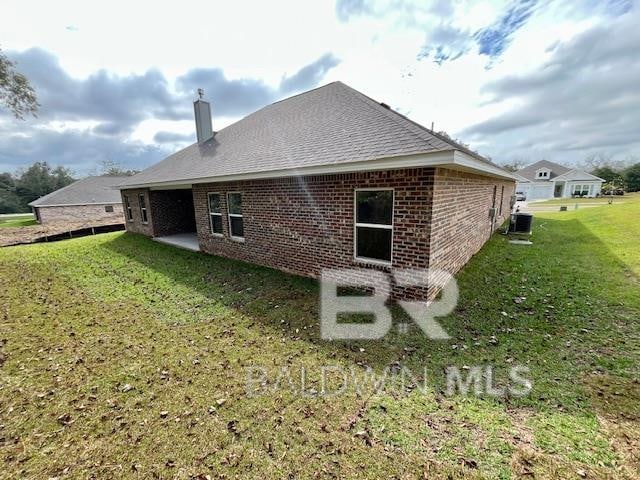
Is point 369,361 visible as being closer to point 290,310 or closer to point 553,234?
point 290,310

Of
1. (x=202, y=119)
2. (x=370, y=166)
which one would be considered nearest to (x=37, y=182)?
(x=202, y=119)

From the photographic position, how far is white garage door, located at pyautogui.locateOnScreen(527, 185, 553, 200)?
152 feet

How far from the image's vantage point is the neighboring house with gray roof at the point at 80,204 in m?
30.0

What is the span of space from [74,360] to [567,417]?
6.20 m

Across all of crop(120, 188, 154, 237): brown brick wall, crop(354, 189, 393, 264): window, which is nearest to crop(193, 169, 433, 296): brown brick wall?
crop(354, 189, 393, 264): window

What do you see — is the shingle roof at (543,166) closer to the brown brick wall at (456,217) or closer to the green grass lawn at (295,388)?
the brown brick wall at (456,217)

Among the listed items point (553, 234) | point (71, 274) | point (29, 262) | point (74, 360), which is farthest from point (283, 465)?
point (553, 234)

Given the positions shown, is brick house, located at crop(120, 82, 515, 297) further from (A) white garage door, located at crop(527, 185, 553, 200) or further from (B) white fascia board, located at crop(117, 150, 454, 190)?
(A) white garage door, located at crop(527, 185, 553, 200)

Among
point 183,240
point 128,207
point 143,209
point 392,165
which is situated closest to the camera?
point 392,165

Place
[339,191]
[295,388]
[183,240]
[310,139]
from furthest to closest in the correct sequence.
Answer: [183,240], [310,139], [339,191], [295,388]

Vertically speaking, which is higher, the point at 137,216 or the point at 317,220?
the point at 317,220

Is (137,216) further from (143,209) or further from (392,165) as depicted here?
(392,165)

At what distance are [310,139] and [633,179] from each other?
74007 mm

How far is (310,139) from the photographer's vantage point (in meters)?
7.20
